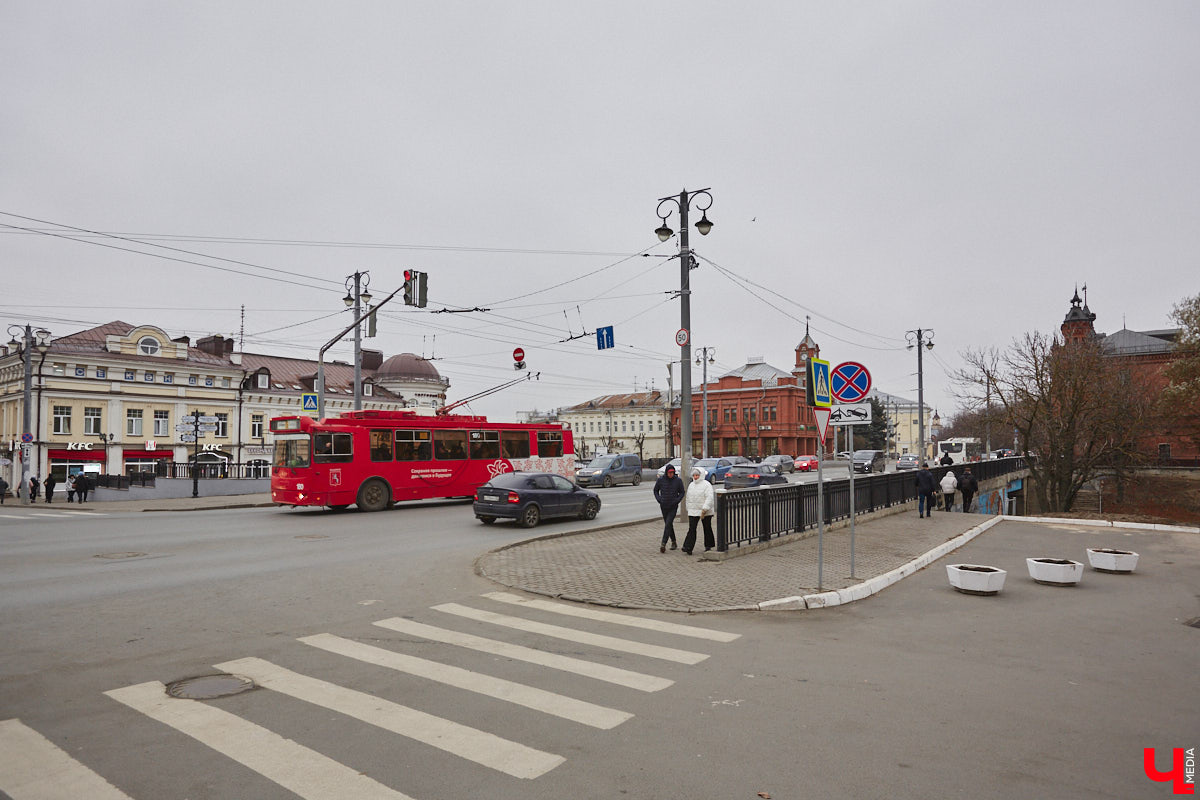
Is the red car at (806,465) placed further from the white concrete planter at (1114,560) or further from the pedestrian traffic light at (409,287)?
the white concrete planter at (1114,560)

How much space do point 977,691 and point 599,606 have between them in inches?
181

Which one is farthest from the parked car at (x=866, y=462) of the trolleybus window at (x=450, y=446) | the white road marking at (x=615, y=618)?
the white road marking at (x=615, y=618)

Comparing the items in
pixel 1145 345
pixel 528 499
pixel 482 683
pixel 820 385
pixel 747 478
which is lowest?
pixel 747 478

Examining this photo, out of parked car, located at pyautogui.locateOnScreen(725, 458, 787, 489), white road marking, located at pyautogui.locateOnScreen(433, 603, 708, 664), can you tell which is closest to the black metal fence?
white road marking, located at pyautogui.locateOnScreen(433, 603, 708, 664)

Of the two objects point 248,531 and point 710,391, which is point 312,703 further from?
point 710,391

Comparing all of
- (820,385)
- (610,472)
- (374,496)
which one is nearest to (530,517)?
(374,496)

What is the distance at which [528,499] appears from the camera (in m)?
18.0

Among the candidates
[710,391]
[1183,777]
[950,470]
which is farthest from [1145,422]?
[710,391]

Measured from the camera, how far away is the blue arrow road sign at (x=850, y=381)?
34.2 ft

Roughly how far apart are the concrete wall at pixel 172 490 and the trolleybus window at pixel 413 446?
16.1m

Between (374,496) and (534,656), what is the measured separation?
56.4 feet

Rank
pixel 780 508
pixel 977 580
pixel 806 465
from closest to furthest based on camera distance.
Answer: pixel 977 580
pixel 780 508
pixel 806 465

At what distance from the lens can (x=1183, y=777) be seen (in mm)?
4094

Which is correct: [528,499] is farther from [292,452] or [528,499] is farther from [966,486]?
[966,486]
